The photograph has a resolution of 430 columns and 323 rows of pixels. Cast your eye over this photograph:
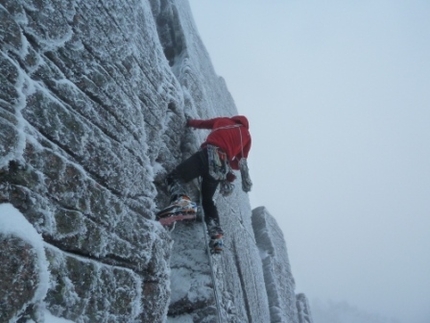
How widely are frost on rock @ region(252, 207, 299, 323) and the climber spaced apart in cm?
493

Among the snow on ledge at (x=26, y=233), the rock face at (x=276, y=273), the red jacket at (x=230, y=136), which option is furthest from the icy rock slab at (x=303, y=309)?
the snow on ledge at (x=26, y=233)

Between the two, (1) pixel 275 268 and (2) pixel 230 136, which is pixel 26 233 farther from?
(1) pixel 275 268

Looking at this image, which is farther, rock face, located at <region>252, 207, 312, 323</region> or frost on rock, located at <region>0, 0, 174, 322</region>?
rock face, located at <region>252, 207, 312, 323</region>

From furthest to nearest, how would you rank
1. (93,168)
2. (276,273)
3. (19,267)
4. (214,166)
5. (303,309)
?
(303,309) < (276,273) < (214,166) < (93,168) < (19,267)

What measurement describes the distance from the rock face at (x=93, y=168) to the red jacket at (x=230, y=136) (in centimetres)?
59

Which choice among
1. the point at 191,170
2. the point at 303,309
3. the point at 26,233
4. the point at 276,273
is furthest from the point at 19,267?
the point at 303,309

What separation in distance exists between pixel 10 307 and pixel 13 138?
90cm

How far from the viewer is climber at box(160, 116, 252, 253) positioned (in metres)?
4.19

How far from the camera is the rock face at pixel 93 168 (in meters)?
1.96

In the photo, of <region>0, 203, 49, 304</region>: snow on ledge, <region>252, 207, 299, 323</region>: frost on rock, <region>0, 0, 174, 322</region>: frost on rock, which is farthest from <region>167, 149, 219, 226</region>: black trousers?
<region>252, 207, 299, 323</region>: frost on rock

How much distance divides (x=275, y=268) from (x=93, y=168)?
806 centimetres

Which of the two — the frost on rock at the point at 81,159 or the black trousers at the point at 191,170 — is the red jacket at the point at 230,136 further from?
the frost on rock at the point at 81,159

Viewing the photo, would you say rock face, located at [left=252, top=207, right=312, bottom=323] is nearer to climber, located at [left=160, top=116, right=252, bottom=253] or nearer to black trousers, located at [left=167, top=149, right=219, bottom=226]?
climber, located at [left=160, top=116, right=252, bottom=253]

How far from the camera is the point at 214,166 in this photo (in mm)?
4195
